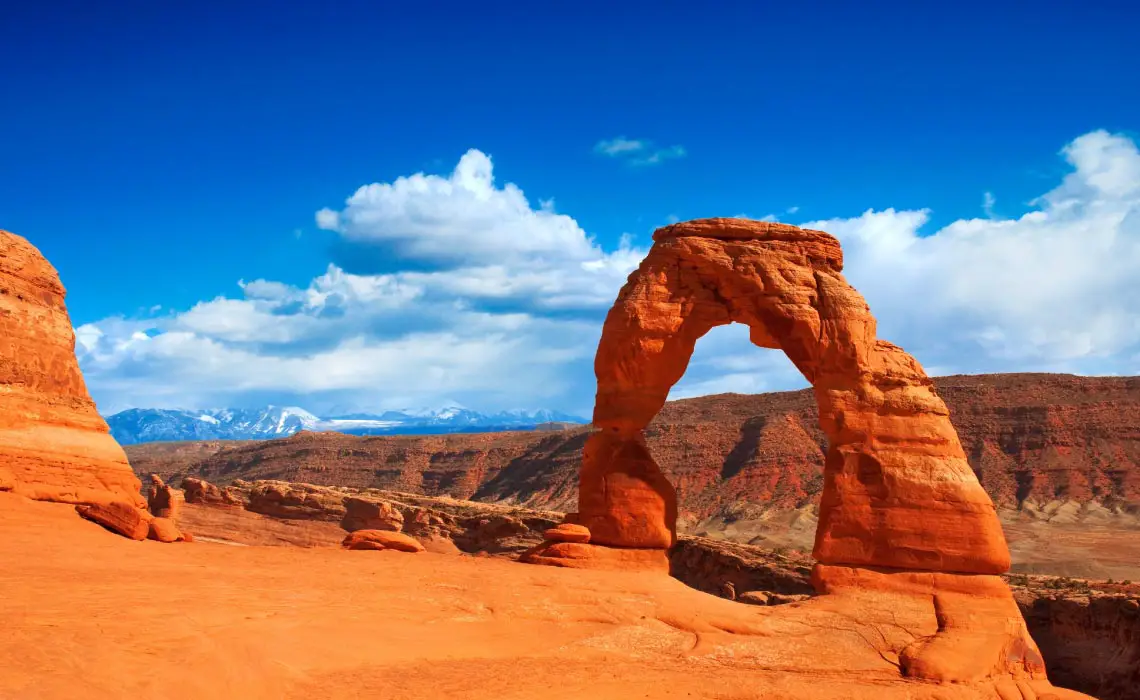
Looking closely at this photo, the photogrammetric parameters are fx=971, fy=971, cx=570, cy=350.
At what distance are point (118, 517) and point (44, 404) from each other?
2366 millimetres

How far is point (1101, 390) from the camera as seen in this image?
71.7 m

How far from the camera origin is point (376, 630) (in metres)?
13.0

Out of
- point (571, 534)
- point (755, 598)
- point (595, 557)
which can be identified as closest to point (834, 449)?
point (595, 557)

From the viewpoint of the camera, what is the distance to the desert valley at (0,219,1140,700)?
11328 mm

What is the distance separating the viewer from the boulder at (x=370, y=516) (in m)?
36.3

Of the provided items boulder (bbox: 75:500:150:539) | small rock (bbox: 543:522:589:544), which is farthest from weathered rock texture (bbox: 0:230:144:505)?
small rock (bbox: 543:522:589:544)

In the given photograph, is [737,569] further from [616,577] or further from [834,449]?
[616,577]

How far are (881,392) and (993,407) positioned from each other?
189 ft

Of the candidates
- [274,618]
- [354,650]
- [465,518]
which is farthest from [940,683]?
[465,518]

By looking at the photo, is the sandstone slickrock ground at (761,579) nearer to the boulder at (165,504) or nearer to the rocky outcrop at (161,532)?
the boulder at (165,504)

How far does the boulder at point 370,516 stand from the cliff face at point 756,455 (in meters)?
30.3

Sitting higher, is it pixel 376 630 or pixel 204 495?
pixel 204 495

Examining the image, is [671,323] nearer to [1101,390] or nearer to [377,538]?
[377,538]

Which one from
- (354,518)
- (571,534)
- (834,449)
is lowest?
(354,518)
